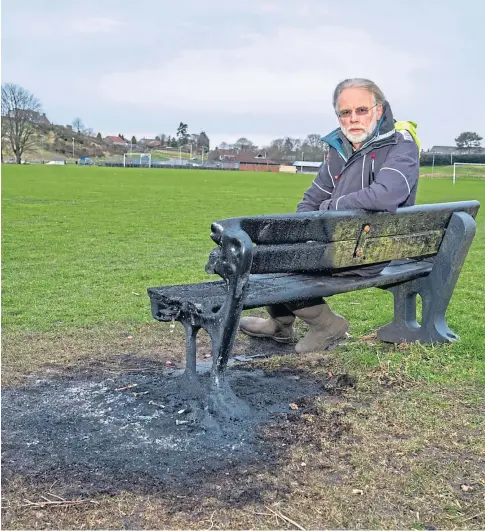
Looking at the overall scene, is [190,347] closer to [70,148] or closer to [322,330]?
[322,330]

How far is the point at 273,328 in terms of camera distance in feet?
19.0

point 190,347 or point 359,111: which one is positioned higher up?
point 359,111

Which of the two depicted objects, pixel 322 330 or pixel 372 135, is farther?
pixel 322 330

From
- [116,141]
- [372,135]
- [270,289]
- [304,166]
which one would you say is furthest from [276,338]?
[116,141]

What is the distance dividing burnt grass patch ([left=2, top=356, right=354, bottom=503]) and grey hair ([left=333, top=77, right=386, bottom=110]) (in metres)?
1.83

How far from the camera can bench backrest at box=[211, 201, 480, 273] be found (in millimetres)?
3791

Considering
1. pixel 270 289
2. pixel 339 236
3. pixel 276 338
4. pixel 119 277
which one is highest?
pixel 339 236

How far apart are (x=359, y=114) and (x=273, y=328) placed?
1.84 m

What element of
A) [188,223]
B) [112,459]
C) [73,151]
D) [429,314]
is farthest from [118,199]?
→ [73,151]

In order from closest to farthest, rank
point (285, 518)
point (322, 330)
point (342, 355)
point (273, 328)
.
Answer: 1. point (285, 518)
2. point (342, 355)
3. point (322, 330)
4. point (273, 328)

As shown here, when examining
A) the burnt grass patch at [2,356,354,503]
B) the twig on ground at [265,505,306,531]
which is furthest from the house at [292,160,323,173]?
the twig on ground at [265,505,306,531]

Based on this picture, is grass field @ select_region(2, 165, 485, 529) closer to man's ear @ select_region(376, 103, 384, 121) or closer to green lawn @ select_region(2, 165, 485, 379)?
green lawn @ select_region(2, 165, 485, 379)

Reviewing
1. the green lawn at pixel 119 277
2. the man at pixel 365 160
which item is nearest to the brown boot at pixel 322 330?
the man at pixel 365 160

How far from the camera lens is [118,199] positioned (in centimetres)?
2406
